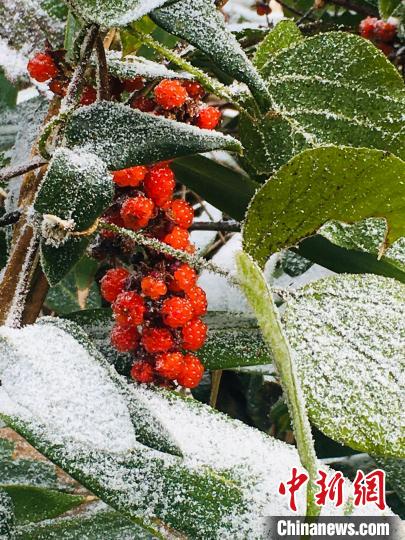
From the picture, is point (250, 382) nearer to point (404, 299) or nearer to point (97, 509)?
point (97, 509)

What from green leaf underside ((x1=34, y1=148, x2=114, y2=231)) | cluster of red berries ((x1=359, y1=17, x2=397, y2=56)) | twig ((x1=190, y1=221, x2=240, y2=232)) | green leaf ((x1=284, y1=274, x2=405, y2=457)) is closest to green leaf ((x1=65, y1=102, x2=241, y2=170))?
green leaf underside ((x1=34, y1=148, x2=114, y2=231))

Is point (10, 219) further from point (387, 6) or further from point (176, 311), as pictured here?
point (387, 6)

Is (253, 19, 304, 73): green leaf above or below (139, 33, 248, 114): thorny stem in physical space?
above

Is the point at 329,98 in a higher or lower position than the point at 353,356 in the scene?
higher

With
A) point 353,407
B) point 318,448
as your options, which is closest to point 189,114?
point 353,407

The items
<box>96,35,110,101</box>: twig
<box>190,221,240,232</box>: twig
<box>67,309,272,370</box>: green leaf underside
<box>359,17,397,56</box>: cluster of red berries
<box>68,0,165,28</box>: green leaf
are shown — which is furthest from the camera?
<box>359,17,397,56</box>: cluster of red berries

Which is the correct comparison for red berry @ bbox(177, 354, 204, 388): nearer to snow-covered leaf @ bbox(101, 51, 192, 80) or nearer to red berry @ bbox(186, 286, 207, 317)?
red berry @ bbox(186, 286, 207, 317)

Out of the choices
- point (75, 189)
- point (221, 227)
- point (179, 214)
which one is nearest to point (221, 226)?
point (221, 227)
